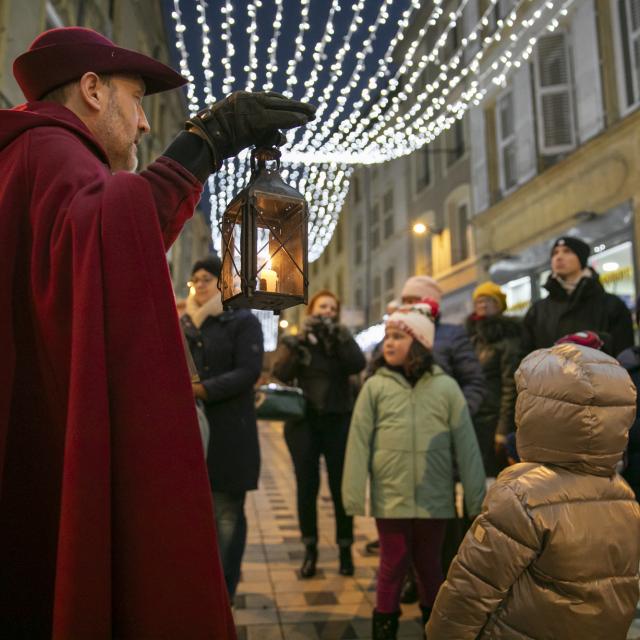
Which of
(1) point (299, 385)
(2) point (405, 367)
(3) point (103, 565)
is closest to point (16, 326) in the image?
(3) point (103, 565)

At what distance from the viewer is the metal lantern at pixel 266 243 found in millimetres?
Answer: 1643

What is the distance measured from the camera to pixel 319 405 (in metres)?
4.77

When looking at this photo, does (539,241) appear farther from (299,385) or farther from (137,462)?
(137,462)

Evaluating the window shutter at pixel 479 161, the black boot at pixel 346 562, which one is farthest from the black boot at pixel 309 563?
the window shutter at pixel 479 161

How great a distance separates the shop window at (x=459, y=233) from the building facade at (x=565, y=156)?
4.85 feet

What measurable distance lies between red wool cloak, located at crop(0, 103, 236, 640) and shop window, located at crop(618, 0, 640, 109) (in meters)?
10.3

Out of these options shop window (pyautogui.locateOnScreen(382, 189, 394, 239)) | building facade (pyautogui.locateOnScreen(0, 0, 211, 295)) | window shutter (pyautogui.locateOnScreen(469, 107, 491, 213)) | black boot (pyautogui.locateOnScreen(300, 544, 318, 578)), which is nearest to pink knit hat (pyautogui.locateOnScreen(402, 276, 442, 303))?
black boot (pyautogui.locateOnScreen(300, 544, 318, 578))

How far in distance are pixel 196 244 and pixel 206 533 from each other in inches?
1342

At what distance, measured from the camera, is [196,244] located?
113 feet

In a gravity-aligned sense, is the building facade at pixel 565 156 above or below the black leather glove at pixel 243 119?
above

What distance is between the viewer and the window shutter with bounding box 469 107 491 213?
14.8 m

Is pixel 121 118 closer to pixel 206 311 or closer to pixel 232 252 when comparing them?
pixel 232 252

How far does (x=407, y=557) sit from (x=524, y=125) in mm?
11460

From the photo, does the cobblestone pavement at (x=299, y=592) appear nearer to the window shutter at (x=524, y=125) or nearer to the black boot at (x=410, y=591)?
the black boot at (x=410, y=591)
